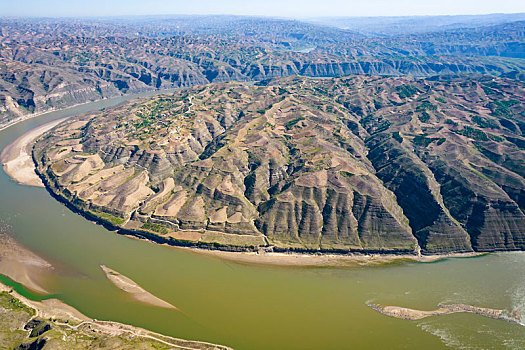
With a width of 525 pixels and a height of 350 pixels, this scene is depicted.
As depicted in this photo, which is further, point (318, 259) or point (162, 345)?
point (318, 259)

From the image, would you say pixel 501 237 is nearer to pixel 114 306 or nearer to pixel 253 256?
pixel 253 256

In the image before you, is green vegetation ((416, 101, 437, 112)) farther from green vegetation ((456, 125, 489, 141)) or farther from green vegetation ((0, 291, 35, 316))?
green vegetation ((0, 291, 35, 316))

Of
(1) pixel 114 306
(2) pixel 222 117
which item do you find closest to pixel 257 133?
(2) pixel 222 117

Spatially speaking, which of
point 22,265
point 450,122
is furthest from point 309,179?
point 22,265

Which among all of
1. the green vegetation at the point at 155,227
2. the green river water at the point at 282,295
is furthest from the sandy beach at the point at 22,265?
the green vegetation at the point at 155,227

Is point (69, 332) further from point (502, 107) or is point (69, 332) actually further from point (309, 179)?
point (502, 107)
